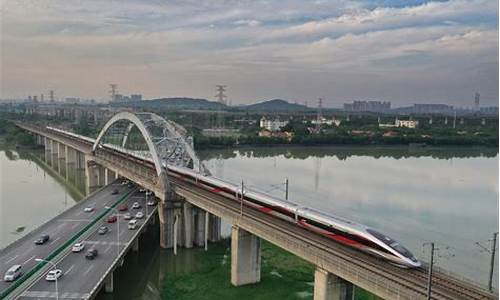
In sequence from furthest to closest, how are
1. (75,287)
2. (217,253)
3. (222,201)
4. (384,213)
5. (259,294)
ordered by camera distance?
(384,213) < (217,253) < (222,201) < (259,294) < (75,287)

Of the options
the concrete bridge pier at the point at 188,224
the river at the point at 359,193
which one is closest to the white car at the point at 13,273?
the river at the point at 359,193

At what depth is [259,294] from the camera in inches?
1009

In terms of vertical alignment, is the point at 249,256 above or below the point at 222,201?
below

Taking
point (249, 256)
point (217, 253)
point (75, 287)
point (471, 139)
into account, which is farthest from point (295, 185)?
point (471, 139)

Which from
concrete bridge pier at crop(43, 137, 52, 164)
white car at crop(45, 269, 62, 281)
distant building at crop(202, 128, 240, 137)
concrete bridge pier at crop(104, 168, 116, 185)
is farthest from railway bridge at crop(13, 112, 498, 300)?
distant building at crop(202, 128, 240, 137)

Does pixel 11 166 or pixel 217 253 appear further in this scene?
pixel 11 166

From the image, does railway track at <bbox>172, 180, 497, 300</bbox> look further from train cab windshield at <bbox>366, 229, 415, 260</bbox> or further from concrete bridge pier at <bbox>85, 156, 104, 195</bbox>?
concrete bridge pier at <bbox>85, 156, 104, 195</bbox>

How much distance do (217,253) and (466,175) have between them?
52.5 metres

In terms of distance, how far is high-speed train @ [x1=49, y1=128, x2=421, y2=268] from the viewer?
19.7 meters

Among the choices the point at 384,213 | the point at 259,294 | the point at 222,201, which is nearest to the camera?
the point at 259,294

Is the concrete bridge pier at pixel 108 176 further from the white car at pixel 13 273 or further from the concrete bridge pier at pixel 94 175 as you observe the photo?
the white car at pixel 13 273

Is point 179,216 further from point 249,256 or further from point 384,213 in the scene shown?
point 384,213

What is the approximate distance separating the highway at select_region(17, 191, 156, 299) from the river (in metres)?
2.30

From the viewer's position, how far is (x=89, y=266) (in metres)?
24.5
